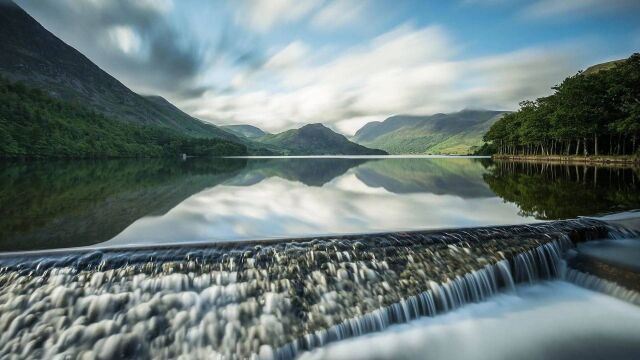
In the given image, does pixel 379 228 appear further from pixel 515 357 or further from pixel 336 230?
pixel 515 357

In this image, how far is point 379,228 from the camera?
13570mm

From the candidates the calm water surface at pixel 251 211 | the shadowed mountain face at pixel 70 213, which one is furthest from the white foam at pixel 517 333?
the shadowed mountain face at pixel 70 213

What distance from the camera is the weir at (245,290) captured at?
6.83m

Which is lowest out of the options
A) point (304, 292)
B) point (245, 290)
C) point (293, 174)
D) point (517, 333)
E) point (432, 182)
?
point (517, 333)

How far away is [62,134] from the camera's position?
4161 inches

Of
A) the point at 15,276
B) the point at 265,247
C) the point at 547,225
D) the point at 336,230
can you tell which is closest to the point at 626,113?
the point at 547,225

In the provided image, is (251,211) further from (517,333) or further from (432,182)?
(432,182)

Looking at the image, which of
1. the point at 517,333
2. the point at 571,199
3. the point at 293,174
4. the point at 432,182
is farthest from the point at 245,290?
the point at 293,174

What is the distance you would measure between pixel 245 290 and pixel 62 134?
124816 millimetres

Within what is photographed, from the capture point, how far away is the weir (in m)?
6.83

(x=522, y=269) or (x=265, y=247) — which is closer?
(x=265, y=247)

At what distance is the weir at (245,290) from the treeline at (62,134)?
10046 centimetres

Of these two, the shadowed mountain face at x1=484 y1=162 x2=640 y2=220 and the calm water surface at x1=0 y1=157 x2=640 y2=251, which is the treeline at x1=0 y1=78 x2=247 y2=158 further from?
the shadowed mountain face at x1=484 y1=162 x2=640 y2=220

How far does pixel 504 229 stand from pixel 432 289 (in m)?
3.95
